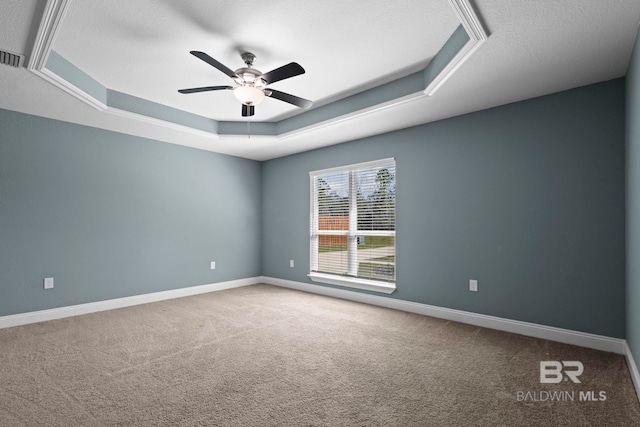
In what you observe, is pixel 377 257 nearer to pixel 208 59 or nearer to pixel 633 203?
pixel 633 203

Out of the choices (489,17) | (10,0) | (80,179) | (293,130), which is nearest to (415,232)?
(293,130)

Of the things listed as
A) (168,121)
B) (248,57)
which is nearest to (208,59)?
(248,57)

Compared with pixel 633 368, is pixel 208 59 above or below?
above

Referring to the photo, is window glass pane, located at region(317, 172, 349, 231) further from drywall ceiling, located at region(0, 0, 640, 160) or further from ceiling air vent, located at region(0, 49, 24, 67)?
ceiling air vent, located at region(0, 49, 24, 67)

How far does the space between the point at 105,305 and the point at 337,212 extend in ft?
11.4

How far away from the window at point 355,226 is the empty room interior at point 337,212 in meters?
0.04

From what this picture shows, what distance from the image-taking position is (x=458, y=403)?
2027 mm

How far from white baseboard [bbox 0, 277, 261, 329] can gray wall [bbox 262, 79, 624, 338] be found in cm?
300

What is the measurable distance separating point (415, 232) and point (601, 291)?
1.86 m

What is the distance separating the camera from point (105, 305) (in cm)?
427

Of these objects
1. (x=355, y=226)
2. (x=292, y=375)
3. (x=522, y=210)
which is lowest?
(x=292, y=375)

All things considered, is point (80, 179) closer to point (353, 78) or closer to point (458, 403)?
point (353, 78)

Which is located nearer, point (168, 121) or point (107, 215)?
point (168, 121)

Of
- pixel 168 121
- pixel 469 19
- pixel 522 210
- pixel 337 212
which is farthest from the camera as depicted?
pixel 337 212
